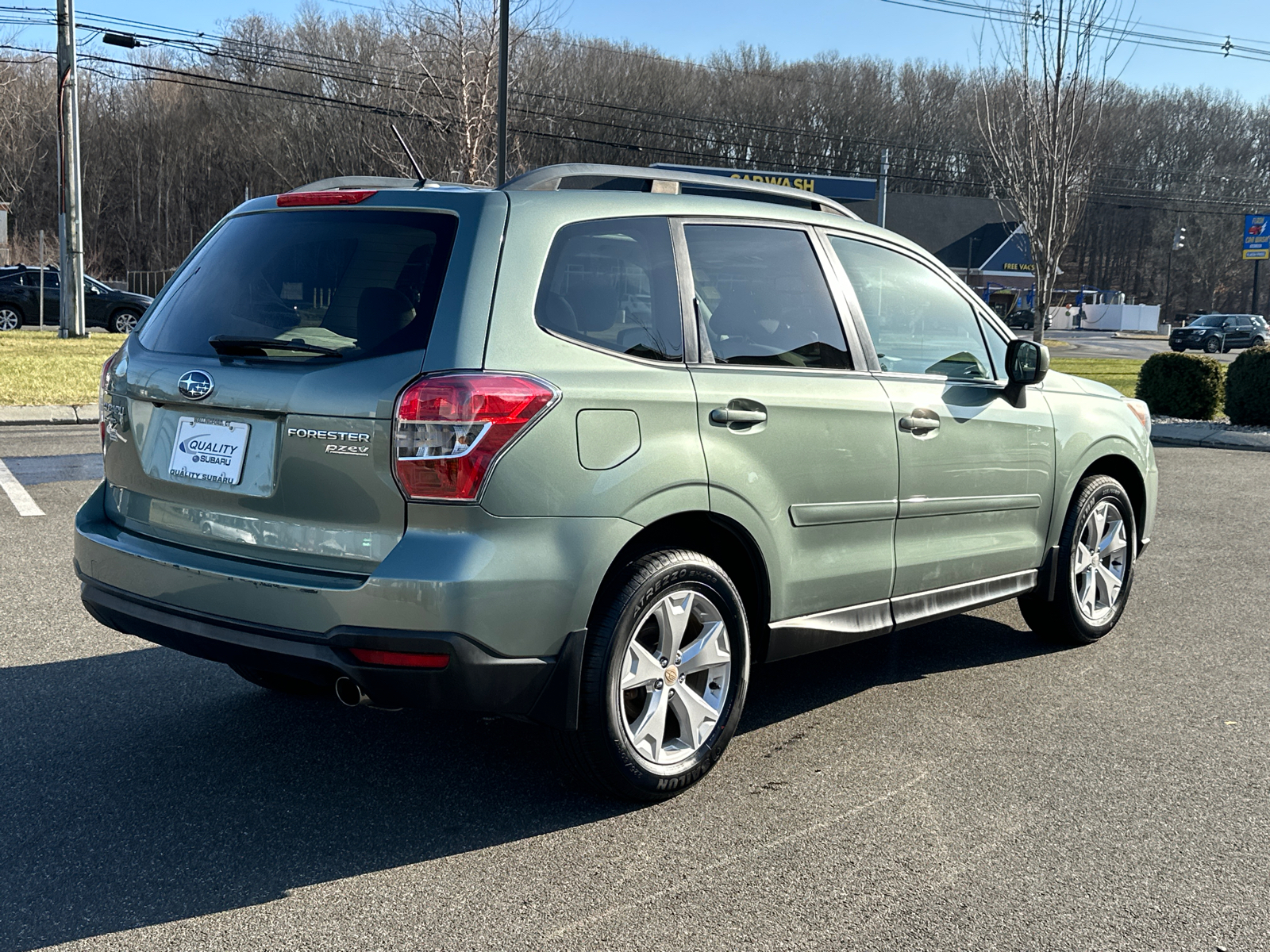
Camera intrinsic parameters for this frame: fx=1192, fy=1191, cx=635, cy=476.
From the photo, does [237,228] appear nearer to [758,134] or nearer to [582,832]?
[582,832]

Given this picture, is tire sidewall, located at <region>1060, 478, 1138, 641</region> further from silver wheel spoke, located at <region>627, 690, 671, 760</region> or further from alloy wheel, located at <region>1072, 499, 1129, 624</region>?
silver wheel spoke, located at <region>627, 690, 671, 760</region>

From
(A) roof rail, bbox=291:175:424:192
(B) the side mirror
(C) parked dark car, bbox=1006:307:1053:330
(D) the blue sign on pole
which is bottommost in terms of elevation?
(B) the side mirror

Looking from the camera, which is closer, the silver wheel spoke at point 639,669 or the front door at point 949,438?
the silver wheel spoke at point 639,669

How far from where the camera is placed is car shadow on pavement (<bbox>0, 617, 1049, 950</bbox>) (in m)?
3.08

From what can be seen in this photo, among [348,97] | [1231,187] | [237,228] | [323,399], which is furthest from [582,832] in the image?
[1231,187]

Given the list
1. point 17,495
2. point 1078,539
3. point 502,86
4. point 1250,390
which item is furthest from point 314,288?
point 502,86

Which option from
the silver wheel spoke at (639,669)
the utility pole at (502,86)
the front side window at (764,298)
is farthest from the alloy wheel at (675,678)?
the utility pole at (502,86)

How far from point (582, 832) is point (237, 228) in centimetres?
220

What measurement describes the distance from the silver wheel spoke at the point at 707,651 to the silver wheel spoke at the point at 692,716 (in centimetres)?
7

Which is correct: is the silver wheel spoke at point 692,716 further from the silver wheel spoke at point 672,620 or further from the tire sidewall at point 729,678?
the silver wheel spoke at point 672,620

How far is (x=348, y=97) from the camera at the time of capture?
7369 centimetres

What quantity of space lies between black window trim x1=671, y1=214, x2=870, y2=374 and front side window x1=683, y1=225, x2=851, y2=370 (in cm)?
2

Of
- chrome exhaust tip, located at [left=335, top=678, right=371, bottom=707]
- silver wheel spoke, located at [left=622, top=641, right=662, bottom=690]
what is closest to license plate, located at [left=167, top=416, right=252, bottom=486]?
chrome exhaust tip, located at [left=335, top=678, right=371, bottom=707]

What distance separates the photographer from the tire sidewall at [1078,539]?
5.36 m
